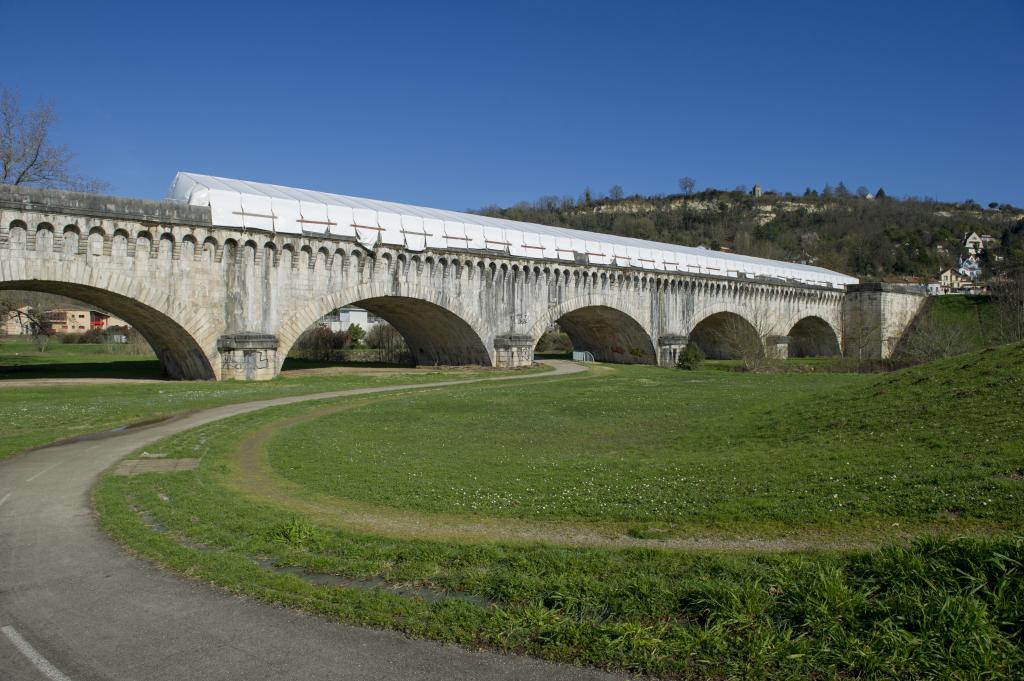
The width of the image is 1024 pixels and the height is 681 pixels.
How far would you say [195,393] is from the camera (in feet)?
83.4

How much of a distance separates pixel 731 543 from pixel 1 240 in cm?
2683

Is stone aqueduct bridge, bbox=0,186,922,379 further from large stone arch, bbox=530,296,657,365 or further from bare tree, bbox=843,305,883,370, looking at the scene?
bare tree, bbox=843,305,883,370

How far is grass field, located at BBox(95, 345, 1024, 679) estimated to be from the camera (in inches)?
201

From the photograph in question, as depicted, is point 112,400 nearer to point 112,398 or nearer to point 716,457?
point 112,398

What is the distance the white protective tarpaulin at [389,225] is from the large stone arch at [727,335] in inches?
227

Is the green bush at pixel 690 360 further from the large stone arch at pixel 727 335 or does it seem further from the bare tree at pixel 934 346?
the bare tree at pixel 934 346

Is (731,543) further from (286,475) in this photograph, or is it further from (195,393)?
(195,393)

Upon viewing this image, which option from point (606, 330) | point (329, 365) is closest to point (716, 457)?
point (329, 365)

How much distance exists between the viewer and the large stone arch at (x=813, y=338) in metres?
71.3

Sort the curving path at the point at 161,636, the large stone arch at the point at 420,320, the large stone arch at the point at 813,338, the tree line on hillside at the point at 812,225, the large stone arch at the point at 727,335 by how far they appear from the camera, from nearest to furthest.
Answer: the curving path at the point at 161,636, the large stone arch at the point at 420,320, the large stone arch at the point at 727,335, the large stone arch at the point at 813,338, the tree line on hillside at the point at 812,225

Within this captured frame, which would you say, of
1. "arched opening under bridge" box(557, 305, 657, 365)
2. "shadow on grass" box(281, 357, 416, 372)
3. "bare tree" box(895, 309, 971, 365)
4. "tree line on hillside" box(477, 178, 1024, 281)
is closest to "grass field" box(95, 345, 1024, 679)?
"shadow on grass" box(281, 357, 416, 372)

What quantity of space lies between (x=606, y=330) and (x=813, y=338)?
3060 centimetres

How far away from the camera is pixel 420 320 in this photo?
42781 millimetres

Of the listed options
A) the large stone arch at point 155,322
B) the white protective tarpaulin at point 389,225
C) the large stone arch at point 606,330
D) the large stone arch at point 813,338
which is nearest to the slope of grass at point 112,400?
the large stone arch at point 155,322
